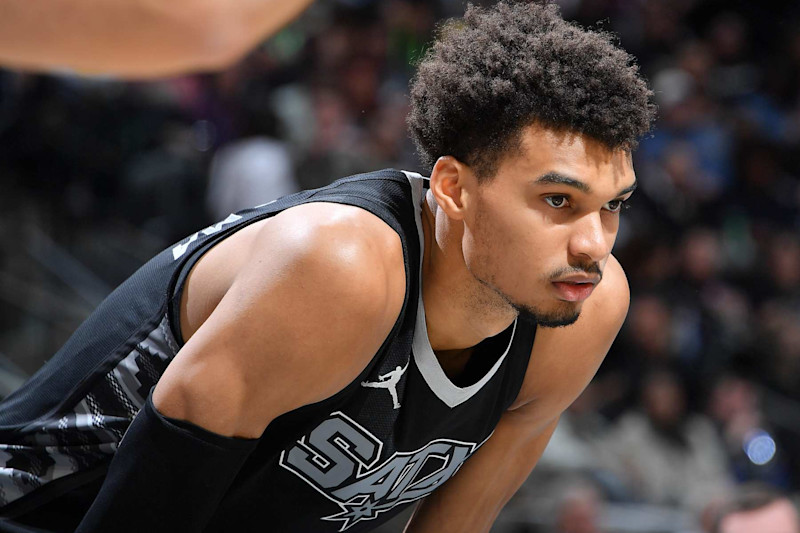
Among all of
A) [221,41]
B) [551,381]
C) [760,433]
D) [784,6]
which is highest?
[784,6]

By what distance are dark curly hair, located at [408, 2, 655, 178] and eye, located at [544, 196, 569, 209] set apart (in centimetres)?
12

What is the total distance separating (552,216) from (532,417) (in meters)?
0.67

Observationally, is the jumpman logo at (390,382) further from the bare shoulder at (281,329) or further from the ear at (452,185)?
the ear at (452,185)

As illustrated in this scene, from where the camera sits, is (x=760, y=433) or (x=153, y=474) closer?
(x=153, y=474)

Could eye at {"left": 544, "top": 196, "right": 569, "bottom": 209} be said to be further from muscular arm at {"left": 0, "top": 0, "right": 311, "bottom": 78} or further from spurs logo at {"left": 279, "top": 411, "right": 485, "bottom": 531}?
muscular arm at {"left": 0, "top": 0, "right": 311, "bottom": 78}

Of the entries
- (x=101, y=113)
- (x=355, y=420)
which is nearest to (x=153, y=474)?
(x=355, y=420)

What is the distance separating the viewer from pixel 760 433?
5.63 metres

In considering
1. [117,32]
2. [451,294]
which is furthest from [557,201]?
[117,32]

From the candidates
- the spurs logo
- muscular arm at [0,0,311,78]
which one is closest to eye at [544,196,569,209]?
the spurs logo

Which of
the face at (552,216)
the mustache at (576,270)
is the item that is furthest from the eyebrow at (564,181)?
the mustache at (576,270)

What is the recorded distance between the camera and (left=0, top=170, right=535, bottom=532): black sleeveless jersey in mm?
1914

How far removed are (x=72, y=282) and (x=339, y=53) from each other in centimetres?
254

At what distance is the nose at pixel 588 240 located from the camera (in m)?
1.81

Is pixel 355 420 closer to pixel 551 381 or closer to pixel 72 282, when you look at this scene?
pixel 551 381
